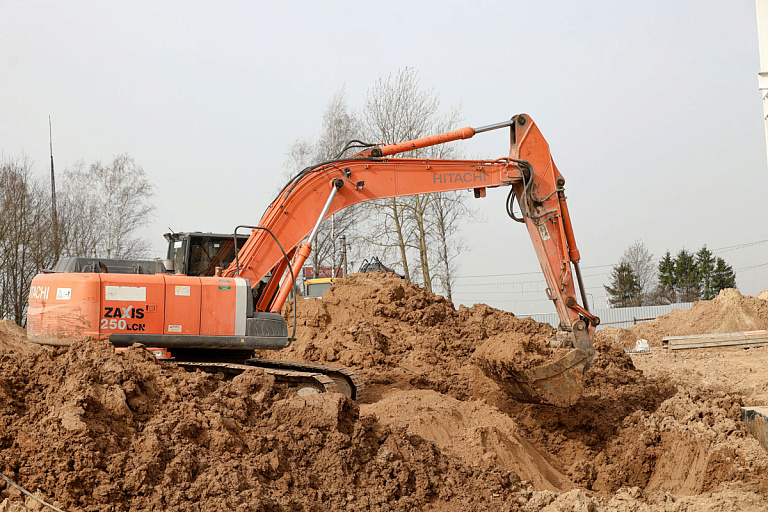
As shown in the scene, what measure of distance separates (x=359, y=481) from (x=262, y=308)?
304 cm

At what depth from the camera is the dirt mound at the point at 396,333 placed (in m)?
9.00

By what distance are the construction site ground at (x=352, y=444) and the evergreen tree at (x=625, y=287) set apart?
119 feet

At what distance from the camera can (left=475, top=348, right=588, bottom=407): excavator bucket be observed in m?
7.04

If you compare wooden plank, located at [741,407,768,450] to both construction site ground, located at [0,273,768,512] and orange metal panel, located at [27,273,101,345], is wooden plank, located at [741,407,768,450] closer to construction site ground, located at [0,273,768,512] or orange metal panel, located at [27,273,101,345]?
construction site ground, located at [0,273,768,512]

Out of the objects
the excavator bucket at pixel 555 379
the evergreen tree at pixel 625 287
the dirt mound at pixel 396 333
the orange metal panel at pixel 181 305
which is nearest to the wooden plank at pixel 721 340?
the dirt mound at pixel 396 333

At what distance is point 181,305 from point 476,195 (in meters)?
3.82

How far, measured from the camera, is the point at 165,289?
246 inches

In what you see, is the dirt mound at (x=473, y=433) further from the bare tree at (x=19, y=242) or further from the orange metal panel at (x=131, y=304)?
the bare tree at (x=19, y=242)

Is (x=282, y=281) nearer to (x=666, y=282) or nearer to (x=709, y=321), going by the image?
(x=709, y=321)

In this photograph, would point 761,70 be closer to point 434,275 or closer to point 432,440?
point 432,440

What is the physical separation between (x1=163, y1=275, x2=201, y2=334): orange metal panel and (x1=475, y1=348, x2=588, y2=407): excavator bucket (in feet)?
11.5

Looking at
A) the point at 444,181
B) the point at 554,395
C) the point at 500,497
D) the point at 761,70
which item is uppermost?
the point at 761,70

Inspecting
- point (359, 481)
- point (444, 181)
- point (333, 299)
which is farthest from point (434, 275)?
point (359, 481)

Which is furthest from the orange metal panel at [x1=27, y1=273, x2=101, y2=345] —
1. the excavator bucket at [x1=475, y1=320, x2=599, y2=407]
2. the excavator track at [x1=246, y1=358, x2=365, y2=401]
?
the excavator bucket at [x1=475, y1=320, x2=599, y2=407]
